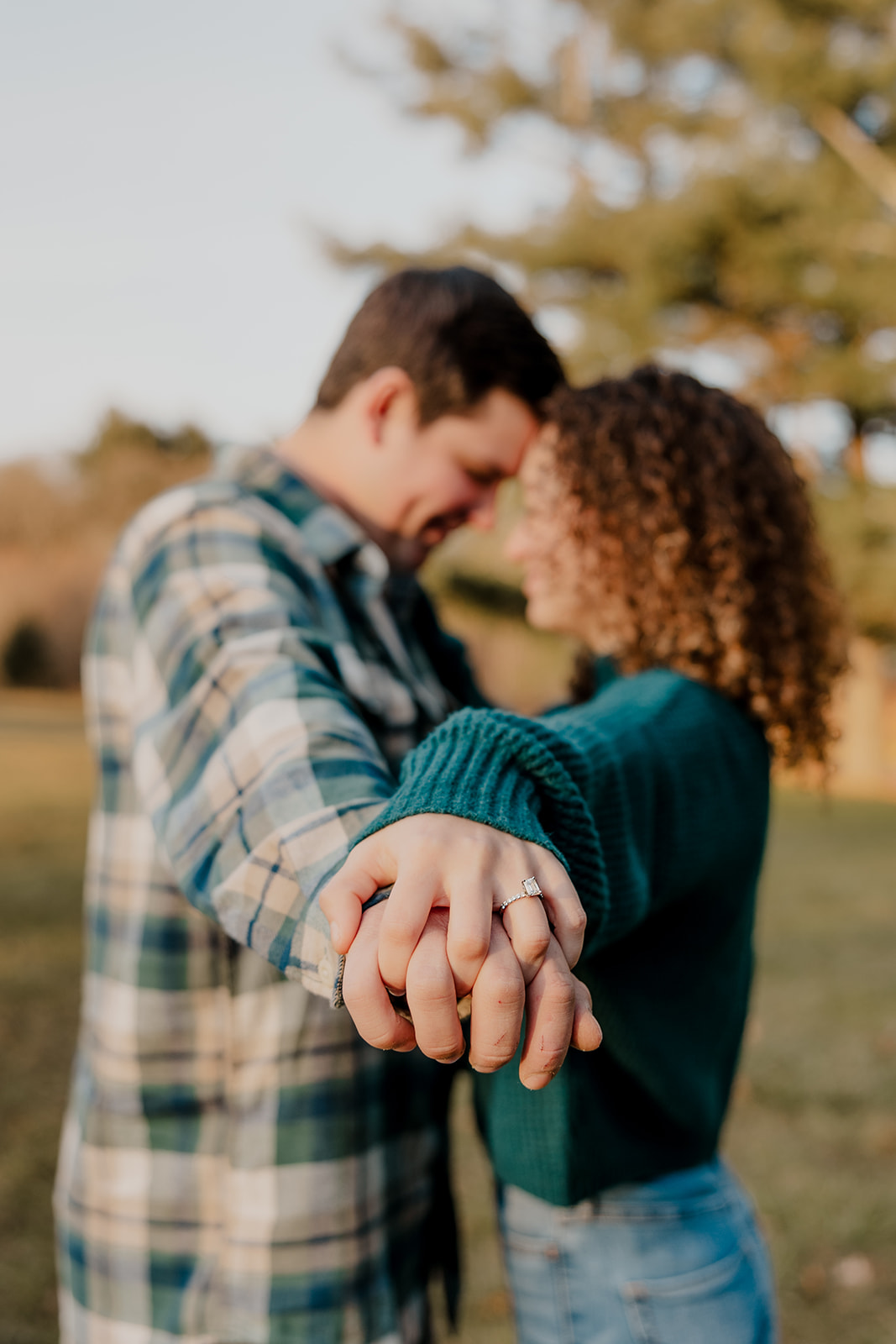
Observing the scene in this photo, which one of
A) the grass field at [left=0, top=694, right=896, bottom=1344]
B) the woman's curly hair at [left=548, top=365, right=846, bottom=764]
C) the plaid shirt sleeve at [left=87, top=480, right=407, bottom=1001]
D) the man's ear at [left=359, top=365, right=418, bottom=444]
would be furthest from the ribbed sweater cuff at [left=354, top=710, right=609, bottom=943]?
the grass field at [left=0, top=694, right=896, bottom=1344]

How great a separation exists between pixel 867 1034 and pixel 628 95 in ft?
53.4

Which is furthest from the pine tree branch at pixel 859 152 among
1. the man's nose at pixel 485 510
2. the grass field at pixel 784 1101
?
the man's nose at pixel 485 510

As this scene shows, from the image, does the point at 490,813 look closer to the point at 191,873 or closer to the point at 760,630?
the point at 191,873

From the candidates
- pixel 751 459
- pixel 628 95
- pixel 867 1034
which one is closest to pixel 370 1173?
pixel 751 459

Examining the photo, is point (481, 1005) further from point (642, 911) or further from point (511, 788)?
point (642, 911)

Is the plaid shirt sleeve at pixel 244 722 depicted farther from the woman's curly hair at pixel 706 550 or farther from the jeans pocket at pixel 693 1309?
the jeans pocket at pixel 693 1309

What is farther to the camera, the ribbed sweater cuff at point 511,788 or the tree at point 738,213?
the tree at point 738,213

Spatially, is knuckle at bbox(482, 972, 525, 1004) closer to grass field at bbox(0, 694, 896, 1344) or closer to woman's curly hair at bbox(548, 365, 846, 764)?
woman's curly hair at bbox(548, 365, 846, 764)

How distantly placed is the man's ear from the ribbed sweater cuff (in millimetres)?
984

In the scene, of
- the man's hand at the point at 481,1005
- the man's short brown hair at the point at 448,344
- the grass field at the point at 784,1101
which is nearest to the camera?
the man's hand at the point at 481,1005

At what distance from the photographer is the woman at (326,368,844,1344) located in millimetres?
1132

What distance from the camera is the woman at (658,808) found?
113 cm

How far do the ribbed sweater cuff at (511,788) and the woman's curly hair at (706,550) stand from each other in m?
0.59

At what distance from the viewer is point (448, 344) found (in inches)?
68.7
